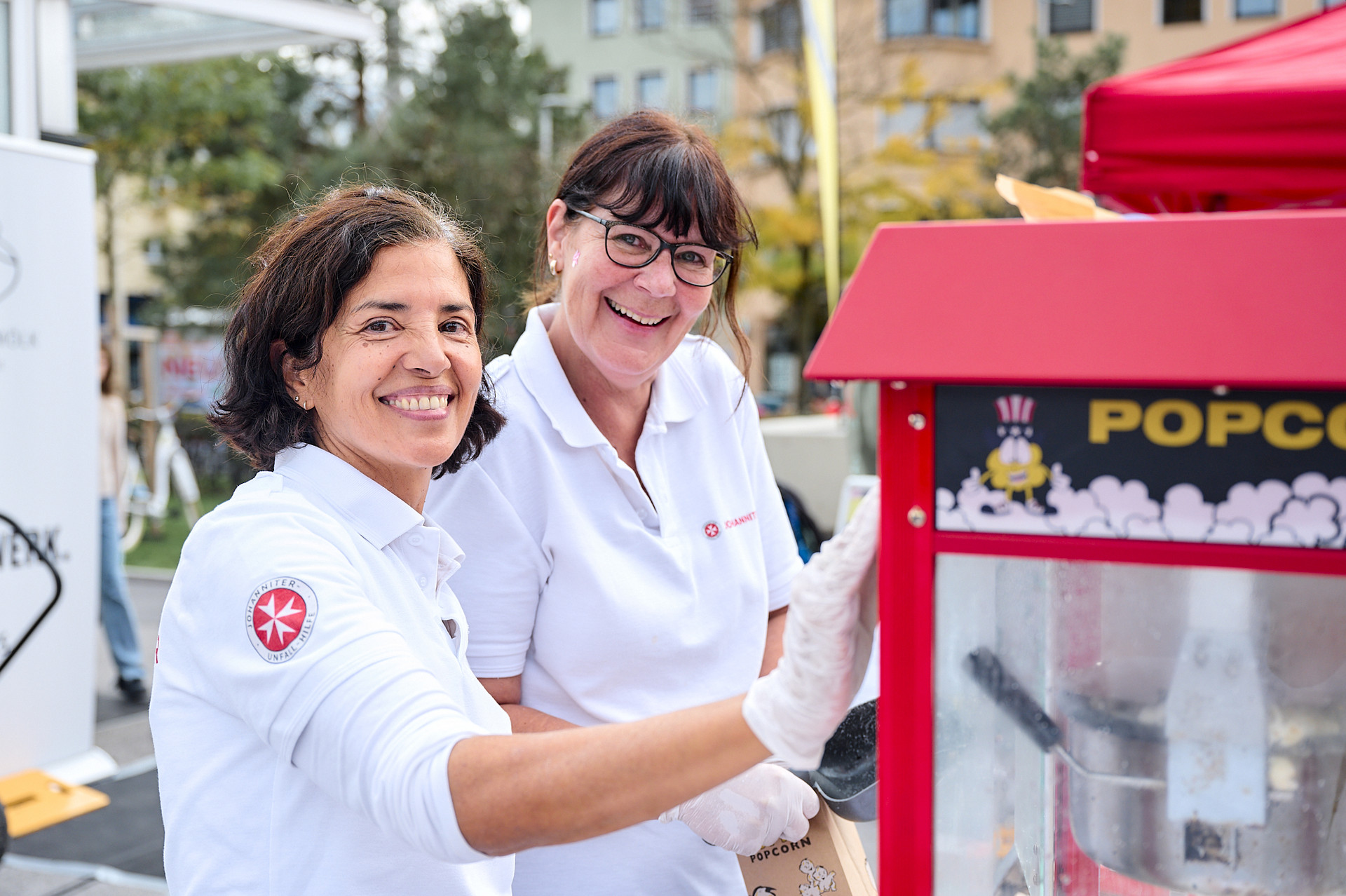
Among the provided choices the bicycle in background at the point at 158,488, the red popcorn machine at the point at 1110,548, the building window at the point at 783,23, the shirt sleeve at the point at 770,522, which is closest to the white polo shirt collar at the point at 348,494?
the red popcorn machine at the point at 1110,548

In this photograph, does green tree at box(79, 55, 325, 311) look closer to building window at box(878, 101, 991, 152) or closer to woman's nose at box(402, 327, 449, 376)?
woman's nose at box(402, 327, 449, 376)

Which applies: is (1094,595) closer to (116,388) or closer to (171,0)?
(171,0)

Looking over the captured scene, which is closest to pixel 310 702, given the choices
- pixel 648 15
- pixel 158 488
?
pixel 158 488

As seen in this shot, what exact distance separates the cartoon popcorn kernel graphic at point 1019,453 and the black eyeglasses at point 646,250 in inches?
31.5

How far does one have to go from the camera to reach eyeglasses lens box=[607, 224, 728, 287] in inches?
61.2

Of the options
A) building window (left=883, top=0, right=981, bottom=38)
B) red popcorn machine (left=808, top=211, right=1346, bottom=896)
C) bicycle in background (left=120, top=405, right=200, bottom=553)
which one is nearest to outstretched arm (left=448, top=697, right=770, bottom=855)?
red popcorn machine (left=808, top=211, right=1346, bottom=896)

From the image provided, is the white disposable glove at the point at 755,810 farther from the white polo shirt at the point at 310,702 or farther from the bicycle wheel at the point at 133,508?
the bicycle wheel at the point at 133,508

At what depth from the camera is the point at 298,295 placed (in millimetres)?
1248

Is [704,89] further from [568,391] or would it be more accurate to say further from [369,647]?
[369,647]

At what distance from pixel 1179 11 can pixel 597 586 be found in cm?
2554

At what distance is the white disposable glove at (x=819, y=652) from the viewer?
2.97 feet

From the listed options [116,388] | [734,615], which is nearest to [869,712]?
[734,615]

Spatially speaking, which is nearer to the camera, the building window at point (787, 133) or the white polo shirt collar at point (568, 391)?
the white polo shirt collar at point (568, 391)

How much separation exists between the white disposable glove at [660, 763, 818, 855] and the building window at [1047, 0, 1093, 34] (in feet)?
81.0
